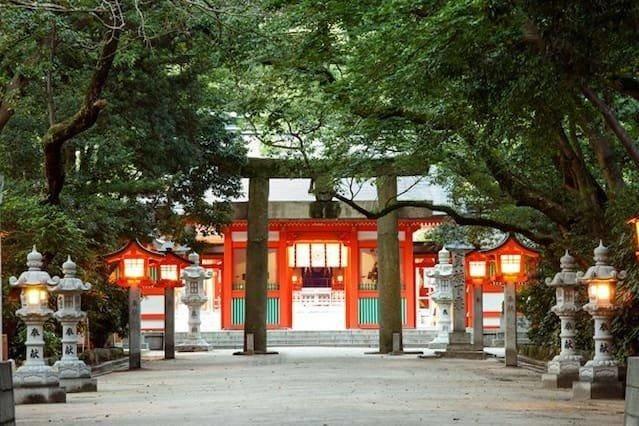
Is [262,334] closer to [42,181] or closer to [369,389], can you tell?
[42,181]

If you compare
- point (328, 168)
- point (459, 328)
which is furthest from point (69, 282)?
point (459, 328)

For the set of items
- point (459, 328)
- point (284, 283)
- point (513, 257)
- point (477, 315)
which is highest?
point (513, 257)

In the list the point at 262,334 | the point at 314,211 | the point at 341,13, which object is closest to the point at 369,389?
the point at 341,13

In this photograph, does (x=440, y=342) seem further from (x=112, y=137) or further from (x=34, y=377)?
(x=34, y=377)

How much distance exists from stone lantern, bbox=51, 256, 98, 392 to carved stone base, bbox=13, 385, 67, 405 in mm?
2279

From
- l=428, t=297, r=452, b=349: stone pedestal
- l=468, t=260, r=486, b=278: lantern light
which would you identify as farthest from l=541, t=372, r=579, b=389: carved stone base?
l=428, t=297, r=452, b=349: stone pedestal

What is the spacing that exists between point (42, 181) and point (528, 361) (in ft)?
36.8

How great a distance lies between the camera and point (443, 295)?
37.9m

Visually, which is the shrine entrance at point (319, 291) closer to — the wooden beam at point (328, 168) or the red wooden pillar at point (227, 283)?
the red wooden pillar at point (227, 283)

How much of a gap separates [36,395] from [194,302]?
824 inches

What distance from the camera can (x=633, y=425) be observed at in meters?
11.1

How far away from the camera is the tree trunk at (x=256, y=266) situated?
110 feet

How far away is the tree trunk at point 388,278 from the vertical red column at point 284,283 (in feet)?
33.2

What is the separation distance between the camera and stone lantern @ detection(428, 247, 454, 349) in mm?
37344
